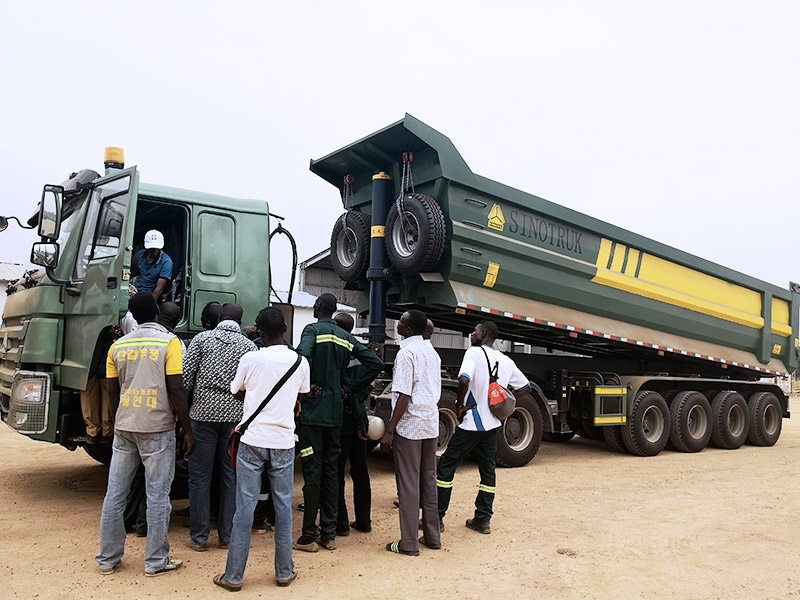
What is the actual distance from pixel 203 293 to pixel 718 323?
325 inches

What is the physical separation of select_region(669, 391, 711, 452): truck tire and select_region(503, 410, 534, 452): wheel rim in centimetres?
298

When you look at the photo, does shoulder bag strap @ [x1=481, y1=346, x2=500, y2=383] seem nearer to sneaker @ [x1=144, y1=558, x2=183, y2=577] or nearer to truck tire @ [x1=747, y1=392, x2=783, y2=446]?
sneaker @ [x1=144, y1=558, x2=183, y2=577]

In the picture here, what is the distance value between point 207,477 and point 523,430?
476cm

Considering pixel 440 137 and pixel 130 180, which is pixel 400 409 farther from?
pixel 440 137

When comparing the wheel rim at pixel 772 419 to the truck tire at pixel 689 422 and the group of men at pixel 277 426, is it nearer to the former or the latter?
the truck tire at pixel 689 422

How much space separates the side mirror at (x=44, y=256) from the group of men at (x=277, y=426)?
149cm

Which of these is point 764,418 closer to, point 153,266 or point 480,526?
point 480,526

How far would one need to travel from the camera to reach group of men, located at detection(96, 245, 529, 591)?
13.3 feet

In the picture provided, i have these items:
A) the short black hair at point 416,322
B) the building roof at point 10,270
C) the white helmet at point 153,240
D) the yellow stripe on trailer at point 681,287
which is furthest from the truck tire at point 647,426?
the building roof at point 10,270

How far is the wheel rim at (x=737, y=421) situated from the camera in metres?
11.3

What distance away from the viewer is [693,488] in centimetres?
738

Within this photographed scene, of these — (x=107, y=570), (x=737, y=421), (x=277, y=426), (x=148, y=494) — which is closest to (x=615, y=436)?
(x=737, y=421)

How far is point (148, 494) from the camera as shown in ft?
13.5

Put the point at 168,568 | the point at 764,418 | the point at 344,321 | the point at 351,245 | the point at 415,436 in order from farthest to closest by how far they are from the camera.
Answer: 1. the point at 764,418
2. the point at 351,245
3. the point at 344,321
4. the point at 415,436
5. the point at 168,568
